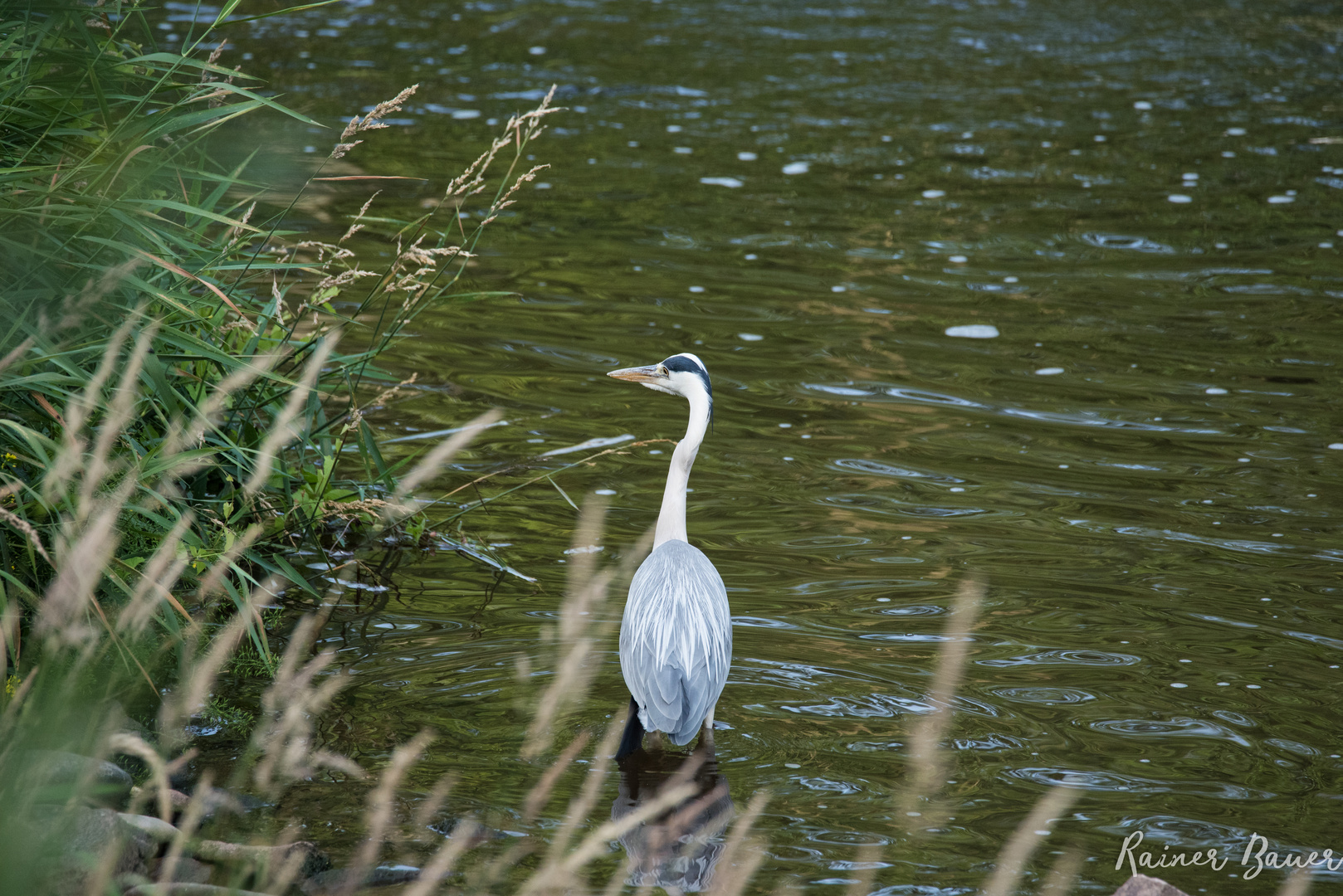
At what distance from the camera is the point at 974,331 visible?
8.43 m

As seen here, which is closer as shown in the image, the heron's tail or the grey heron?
the grey heron

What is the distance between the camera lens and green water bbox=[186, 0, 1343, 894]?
14.3 ft

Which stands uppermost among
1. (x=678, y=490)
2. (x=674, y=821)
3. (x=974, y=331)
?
(x=678, y=490)

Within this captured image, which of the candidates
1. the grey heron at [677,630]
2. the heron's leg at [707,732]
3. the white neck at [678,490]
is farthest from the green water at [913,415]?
the white neck at [678,490]

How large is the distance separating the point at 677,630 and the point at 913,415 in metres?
3.30

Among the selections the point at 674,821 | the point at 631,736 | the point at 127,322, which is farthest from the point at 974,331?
the point at 127,322

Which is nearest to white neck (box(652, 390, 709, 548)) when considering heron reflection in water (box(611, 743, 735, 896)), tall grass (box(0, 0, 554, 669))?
heron reflection in water (box(611, 743, 735, 896))

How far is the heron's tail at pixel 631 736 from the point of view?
14.3 feet

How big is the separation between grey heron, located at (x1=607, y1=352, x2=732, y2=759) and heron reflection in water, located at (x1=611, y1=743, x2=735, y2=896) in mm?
97

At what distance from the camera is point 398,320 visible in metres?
4.89

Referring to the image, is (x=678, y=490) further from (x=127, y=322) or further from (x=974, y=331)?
(x=974, y=331)

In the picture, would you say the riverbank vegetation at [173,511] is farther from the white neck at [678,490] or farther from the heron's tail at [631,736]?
the white neck at [678,490]

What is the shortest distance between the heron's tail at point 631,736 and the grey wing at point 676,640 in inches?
3.7

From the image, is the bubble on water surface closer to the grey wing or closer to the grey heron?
the grey heron
